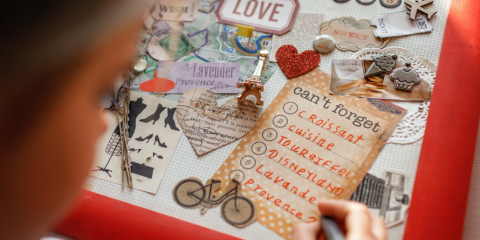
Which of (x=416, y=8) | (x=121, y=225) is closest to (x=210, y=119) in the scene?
Result: (x=121, y=225)

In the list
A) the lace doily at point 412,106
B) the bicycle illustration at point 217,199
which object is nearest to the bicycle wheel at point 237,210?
the bicycle illustration at point 217,199

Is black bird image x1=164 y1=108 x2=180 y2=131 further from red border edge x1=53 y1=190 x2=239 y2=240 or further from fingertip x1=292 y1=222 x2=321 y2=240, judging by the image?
fingertip x1=292 y1=222 x2=321 y2=240

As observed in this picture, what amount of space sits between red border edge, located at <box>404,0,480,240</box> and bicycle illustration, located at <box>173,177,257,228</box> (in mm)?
305

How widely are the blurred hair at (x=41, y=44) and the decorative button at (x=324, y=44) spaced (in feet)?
1.91

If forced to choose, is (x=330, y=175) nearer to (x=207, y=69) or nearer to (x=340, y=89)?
(x=340, y=89)

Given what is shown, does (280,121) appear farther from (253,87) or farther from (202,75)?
(202,75)

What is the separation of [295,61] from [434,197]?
1.46 ft

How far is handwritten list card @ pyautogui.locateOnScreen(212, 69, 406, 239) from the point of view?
2.06 feet

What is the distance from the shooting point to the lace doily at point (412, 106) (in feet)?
2.22

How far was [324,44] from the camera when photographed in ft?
2.70

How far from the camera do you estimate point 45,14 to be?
11.4 inches

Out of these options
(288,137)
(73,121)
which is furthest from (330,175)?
(73,121)

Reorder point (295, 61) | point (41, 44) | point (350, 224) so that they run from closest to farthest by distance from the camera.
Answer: point (41, 44) → point (350, 224) → point (295, 61)

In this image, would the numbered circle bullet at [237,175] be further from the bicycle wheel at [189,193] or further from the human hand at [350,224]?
the human hand at [350,224]
